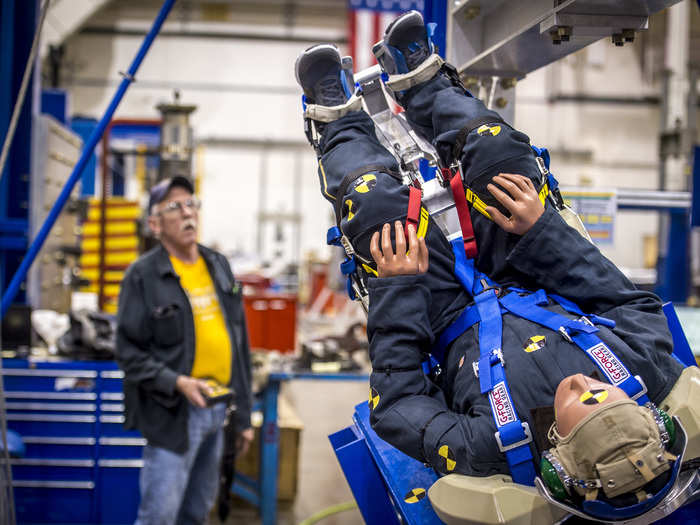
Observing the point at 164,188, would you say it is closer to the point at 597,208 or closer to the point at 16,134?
the point at 16,134

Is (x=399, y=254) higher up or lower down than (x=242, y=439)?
higher up

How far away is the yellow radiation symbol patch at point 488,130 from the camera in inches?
68.2

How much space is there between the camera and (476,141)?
5.70 ft

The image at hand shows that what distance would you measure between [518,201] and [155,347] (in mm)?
2038

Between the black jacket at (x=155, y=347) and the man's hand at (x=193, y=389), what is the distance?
35mm

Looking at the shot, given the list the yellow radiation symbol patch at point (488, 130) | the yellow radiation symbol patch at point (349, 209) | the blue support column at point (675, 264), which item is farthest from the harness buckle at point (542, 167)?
the blue support column at point (675, 264)

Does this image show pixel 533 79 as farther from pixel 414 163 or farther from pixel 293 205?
pixel 414 163

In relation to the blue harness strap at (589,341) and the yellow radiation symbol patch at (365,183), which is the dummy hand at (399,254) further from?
the blue harness strap at (589,341)

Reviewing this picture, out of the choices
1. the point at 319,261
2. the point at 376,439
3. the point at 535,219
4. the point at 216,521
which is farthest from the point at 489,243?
the point at 319,261

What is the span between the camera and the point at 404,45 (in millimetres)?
1910

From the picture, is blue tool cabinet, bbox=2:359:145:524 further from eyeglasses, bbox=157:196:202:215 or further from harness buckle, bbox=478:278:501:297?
harness buckle, bbox=478:278:501:297

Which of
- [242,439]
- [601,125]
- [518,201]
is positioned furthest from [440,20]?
[601,125]

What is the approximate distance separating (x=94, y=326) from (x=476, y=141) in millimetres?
3161

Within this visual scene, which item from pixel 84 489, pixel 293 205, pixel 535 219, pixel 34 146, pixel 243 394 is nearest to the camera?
pixel 535 219
